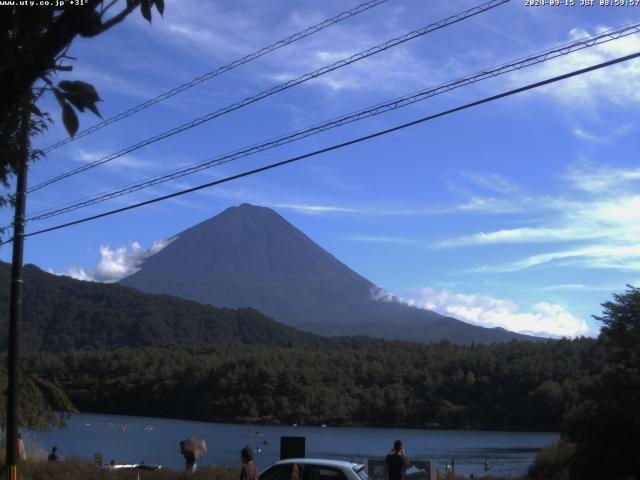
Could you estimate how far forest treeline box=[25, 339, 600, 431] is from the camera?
93.1 m

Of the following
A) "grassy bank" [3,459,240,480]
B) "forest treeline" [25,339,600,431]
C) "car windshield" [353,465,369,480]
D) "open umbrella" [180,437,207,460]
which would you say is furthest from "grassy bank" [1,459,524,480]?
"forest treeline" [25,339,600,431]

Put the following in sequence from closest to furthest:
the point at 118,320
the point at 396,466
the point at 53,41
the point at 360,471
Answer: the point at 53,41 → the point at 360,471 → the point at 396,466 → the point at 118,320

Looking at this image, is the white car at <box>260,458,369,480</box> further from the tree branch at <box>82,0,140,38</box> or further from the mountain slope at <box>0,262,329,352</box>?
the mountain slope at <box>0,262,329,352</box>

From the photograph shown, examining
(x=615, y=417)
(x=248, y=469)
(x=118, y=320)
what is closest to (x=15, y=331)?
(x=248, y=469)

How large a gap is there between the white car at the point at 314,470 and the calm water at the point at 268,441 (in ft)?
121

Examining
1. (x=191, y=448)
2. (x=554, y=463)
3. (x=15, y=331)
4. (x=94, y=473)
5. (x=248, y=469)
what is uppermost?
(x=15, y=331)

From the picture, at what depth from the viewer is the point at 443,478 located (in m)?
21.5

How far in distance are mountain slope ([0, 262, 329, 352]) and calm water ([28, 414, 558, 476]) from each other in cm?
6116

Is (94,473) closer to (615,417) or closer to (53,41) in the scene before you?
(615,417)

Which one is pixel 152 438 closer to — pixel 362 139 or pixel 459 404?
pixel 459 404

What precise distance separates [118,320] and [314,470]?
163154 millimetres

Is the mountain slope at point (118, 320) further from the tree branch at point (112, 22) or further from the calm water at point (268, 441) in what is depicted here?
the tree branch at point (112, 22)

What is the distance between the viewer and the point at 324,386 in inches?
4316

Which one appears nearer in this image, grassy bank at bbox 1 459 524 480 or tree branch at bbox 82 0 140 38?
tree branch at bbox 82 0 140 38
